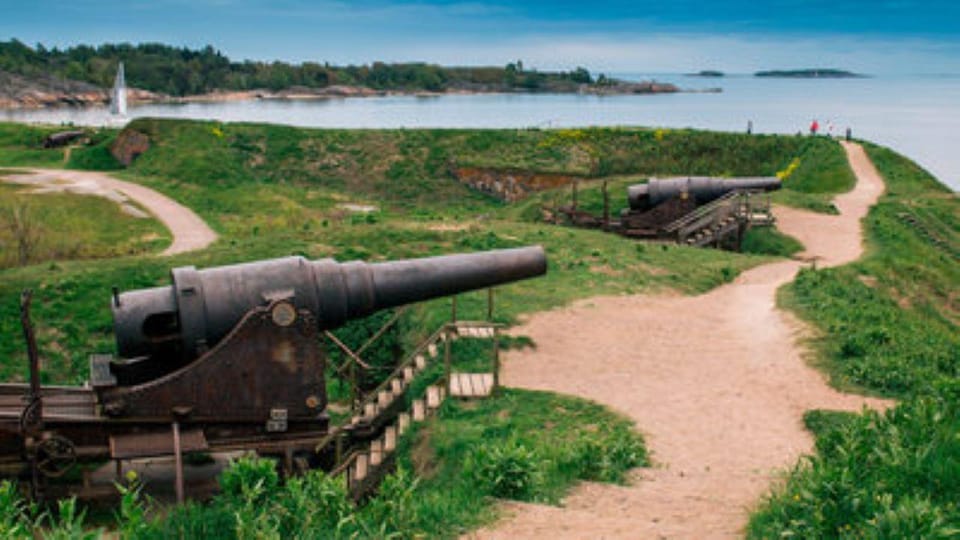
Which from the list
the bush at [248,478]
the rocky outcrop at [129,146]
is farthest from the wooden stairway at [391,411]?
the rocky outcrop at [129,146]

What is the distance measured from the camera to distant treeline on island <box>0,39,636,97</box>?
13612 cm

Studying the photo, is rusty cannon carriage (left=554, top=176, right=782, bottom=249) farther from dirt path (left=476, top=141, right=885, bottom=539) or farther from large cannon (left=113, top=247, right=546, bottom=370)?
large cannon (left=113, top=247, right=546, bottom=370)

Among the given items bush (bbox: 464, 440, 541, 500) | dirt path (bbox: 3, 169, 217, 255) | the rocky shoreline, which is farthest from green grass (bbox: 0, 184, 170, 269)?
the rocky shoreline

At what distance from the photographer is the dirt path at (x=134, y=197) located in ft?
79.1

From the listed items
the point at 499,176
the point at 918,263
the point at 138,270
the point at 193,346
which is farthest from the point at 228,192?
the point at 193,346

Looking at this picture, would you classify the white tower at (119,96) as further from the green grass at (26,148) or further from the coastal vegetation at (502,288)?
the coastal vegetation at (502,288)

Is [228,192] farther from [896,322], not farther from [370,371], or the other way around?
[896,322]

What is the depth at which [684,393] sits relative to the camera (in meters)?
11.3

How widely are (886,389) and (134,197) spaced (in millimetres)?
25838

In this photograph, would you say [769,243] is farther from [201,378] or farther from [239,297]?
[201,378]

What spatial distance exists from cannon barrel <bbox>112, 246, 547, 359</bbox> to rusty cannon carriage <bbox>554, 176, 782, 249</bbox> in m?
15.7

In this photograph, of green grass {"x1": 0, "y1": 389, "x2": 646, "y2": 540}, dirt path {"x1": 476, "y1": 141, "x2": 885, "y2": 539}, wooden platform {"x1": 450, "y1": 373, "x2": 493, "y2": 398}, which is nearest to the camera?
green grass {"x1": 0, "y1": 389, "x2": 646, "y2": 540}

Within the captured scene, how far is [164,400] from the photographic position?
28.4 ft

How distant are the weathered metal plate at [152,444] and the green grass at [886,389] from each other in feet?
17.2
